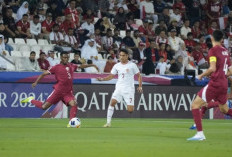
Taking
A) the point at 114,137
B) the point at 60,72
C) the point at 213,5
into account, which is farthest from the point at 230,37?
the point at 114,137

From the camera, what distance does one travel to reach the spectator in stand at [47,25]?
2933 cm

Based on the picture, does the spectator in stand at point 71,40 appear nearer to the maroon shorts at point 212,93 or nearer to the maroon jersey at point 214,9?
the maroon jersey at point 214,9

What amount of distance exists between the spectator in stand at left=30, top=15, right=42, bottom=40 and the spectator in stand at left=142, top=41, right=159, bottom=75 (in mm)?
4395

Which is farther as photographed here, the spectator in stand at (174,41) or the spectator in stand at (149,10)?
the spectator in stand at (149,10)

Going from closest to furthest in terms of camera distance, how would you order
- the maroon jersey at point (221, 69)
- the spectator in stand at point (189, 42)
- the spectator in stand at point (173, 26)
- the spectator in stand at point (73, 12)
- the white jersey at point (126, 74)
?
the maroon jersey at point (221, 69) → the white jersey at point (126, 74) → the spectator in stand at point (73, 12) → the spectator in stand at point (189, 42) → the spectator in stand at point (173, 26)

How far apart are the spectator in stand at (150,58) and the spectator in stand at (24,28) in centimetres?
474

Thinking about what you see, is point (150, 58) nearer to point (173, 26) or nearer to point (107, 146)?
point (173, 26)

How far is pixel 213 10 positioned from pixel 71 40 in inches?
400

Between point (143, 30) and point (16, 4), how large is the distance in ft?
20.4

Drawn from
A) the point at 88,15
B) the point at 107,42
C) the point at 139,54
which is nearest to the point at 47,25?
the point at 88,15

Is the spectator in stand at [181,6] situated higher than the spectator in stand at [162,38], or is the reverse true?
the spectator in stand at [181,6]

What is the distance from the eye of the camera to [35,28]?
28938mm

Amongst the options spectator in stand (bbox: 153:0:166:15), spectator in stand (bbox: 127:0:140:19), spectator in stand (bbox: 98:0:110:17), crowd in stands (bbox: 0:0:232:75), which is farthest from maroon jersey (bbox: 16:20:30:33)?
spectator in stand (bbox: 153:0:166:15)

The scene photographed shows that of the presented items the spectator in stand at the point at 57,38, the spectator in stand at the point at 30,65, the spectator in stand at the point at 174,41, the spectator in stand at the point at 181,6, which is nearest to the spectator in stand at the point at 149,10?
the spectator in stand at the point at 181,6
